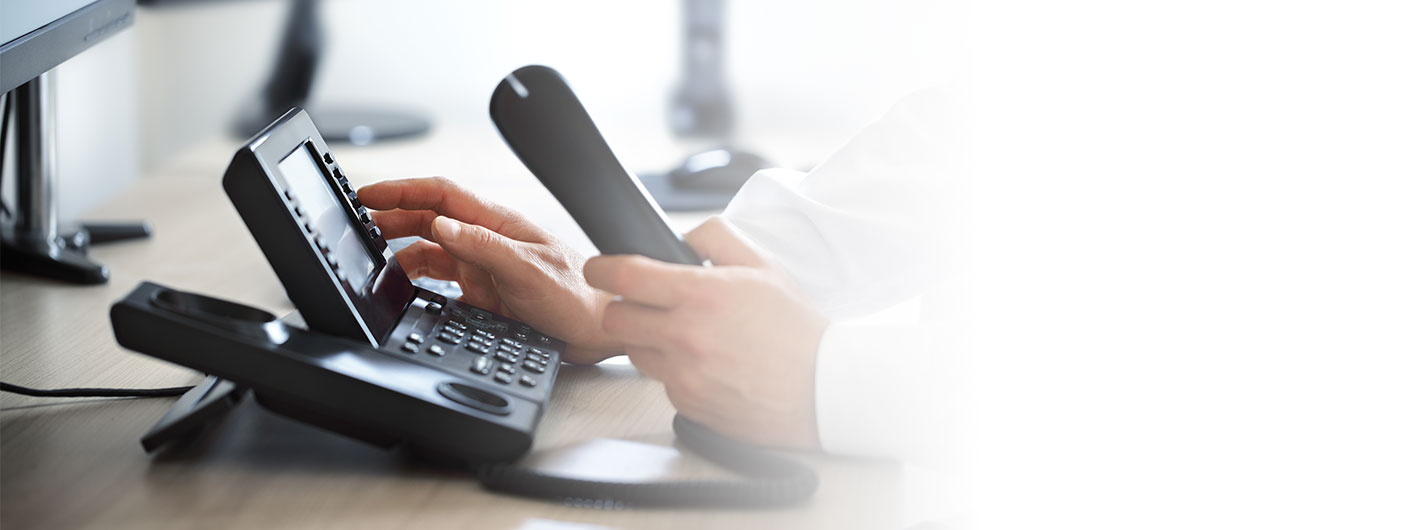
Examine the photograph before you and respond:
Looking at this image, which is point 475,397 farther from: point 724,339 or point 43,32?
point 43,32

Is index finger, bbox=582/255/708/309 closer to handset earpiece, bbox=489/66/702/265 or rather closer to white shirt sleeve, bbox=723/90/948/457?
handset earpiece, bbox=489/66/702/265

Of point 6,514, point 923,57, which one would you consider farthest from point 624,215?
point 923,57

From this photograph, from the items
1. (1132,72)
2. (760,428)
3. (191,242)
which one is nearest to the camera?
(760,428)

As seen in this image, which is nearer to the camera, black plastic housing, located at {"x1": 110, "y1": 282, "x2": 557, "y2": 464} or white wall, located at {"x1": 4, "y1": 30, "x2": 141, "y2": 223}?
black plastic housing, located at {"x1": 110, "y1": 282, "x2": 557, "y2": 464}

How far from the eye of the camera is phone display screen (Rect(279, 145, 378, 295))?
57 cm

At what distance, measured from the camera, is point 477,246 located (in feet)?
2.17

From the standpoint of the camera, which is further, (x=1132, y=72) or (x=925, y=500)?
(x=1132, y=72)

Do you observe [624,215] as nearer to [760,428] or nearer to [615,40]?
[760,428]

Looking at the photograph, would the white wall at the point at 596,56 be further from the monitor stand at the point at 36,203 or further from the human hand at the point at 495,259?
the human hand at the point at 495,259

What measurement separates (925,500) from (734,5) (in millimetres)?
1546

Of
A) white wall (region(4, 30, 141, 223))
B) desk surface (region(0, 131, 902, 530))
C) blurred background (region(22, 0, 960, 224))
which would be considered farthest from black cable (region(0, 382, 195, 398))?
blurred background (region(22, 0, 960, 224))

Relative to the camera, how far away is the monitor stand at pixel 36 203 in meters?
0.89

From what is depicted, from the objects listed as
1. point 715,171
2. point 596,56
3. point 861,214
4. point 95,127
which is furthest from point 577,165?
point 596,56

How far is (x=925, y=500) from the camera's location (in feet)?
1.83
